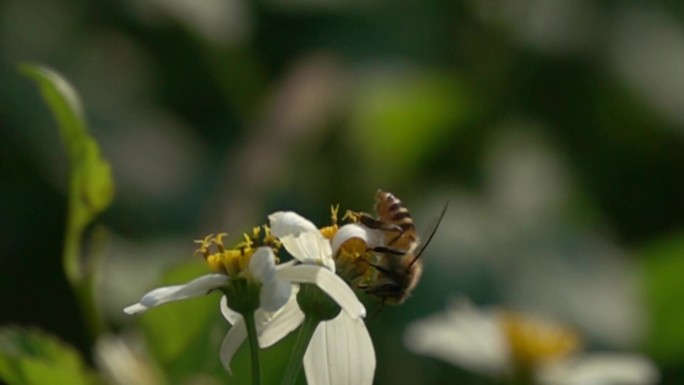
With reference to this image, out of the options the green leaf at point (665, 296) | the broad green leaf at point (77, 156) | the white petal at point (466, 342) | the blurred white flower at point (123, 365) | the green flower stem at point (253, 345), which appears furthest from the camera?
the green leaf at point (665, 296)

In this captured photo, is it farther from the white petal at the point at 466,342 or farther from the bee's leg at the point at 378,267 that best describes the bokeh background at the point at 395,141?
the bee's leg at the point at 378,267

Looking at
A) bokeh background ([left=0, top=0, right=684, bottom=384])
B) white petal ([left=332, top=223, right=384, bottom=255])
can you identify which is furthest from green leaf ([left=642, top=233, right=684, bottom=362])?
white petal ([left=332, top=223, right=384, bottom=255])

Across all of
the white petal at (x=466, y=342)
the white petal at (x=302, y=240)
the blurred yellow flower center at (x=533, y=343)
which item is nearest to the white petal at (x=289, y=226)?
the white petal at (x=302, y=240)

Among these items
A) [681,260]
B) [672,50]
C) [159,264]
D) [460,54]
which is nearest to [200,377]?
[159,264]

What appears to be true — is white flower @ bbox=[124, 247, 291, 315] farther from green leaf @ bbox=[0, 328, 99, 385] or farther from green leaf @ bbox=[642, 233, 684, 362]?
green leaf @ bbox=[642, 233, 684, 362]

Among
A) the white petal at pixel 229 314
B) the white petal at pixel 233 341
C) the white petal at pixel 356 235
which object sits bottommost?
the white petal at pixel 233 341

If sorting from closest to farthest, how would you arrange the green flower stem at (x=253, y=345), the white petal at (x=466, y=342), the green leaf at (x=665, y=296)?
the green flower stem at (x=253, y=345)
the white petal at (x=466, y=342)
the green leaf at (x=665, y=296)

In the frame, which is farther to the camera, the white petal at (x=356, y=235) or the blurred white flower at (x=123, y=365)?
the blurred white flower at (x=123, y=365)

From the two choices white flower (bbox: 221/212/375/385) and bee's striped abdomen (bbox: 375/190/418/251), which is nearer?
white flower (bbox: 221/212/375/385)
